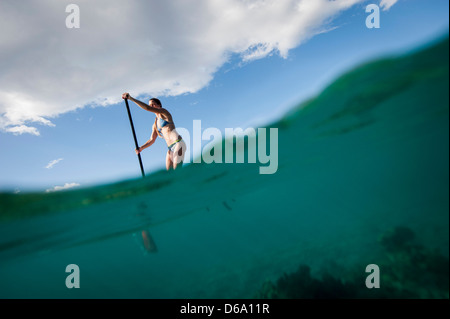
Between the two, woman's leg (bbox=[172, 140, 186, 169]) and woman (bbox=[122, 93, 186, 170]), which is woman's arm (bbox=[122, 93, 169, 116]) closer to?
woman (bbox=[122, 93, 186, 170])

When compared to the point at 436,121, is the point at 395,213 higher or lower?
lower

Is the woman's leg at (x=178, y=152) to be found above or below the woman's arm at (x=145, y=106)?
below

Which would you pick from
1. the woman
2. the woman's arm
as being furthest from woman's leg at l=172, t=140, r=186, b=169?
the woman's arm

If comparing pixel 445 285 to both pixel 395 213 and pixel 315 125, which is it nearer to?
pixel 315 125

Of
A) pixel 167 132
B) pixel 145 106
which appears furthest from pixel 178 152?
pixel 145 106

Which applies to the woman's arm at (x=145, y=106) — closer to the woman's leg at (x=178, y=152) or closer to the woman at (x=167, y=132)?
the woman at (x=167, y=132)

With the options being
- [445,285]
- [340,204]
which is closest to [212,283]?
[445,285]

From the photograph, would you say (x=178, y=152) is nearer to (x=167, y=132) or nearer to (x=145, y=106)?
(x=167, y=132)

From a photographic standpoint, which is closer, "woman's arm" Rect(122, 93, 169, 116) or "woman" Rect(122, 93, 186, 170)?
"woman's arm" Rect(122, 93, 169, 116)

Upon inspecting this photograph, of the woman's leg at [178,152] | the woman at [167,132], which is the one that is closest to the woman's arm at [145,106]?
the woman at [167,132]

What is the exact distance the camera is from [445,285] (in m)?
11.6

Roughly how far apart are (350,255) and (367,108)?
12.2 meters

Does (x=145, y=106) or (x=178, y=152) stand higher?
(x=145, y=106)

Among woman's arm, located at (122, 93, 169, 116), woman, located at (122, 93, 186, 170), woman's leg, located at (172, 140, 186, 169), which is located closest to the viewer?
woman's arm, located at (122, 93, 169, 116)
